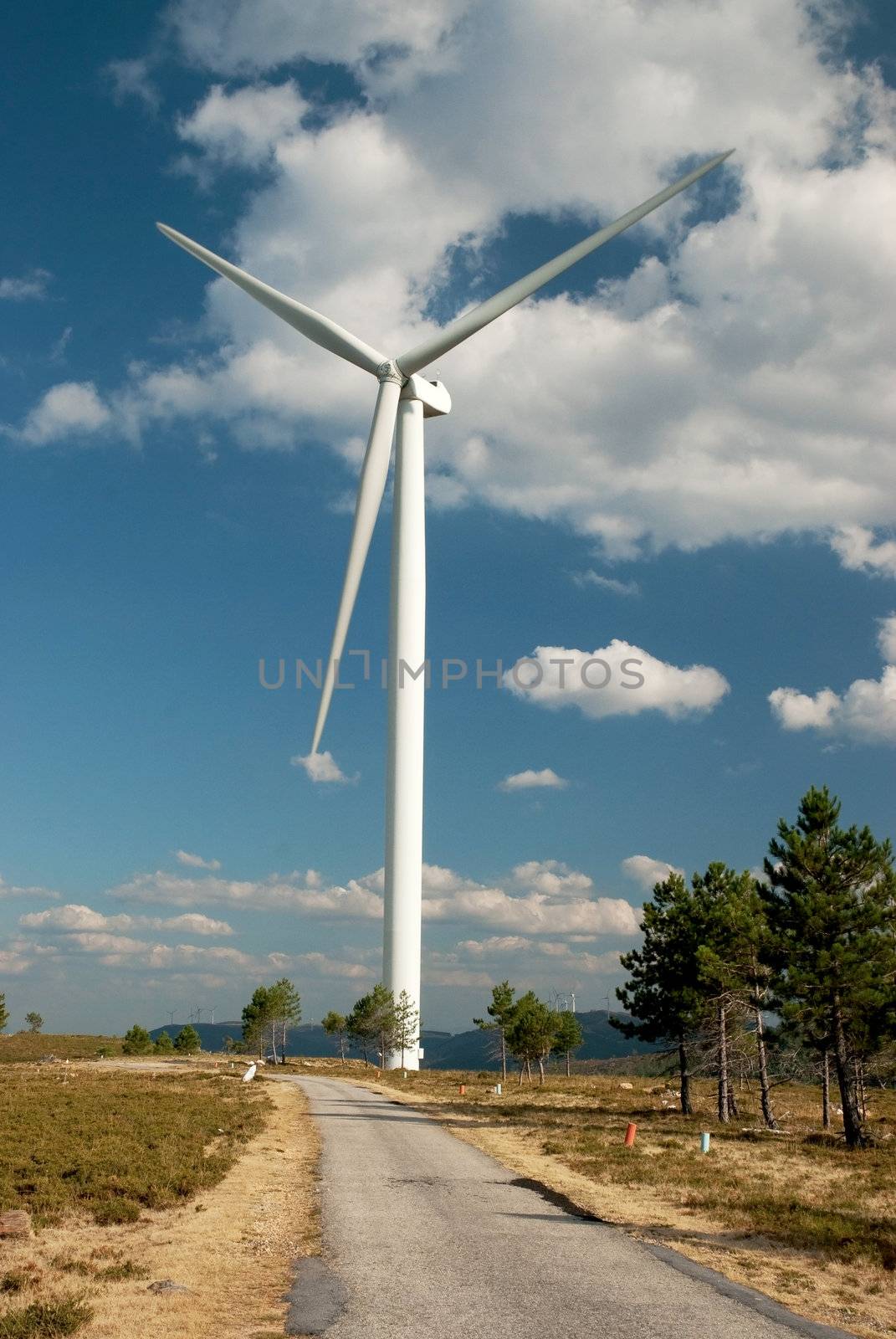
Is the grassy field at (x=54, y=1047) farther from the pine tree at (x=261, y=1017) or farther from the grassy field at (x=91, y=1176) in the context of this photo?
the grassy field at (x=91, y=1176)

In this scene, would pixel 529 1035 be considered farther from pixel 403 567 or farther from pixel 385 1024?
pixel 403 567

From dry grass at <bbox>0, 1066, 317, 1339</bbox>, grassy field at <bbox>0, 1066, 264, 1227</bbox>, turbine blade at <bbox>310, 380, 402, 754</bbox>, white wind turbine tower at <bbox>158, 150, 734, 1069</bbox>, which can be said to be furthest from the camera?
white wind turbine tower at <bbox>158, 150, 734, 1069</bbox>

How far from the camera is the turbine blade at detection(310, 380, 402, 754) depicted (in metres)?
68.9

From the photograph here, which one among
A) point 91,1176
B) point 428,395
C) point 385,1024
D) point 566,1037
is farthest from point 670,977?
point 566,1037

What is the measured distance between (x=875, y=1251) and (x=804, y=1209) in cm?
563

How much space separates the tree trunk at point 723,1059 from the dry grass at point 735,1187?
1.06 meters

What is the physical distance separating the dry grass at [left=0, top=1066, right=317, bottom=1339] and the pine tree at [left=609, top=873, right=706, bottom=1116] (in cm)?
3068

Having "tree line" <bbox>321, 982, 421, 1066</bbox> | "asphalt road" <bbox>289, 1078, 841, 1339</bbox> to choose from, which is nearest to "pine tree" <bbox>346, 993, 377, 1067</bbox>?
"tree line" <bbox>321, 982, 421, 1066</bbox>

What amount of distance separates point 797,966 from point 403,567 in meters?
55.3

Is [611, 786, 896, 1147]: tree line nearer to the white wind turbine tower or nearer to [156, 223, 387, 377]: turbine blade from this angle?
the white wind turbine tower

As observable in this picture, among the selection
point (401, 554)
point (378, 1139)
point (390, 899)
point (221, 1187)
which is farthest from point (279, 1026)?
point (221, 1187)

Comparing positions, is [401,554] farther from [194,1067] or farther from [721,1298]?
[721,1298]

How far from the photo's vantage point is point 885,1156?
4153cm

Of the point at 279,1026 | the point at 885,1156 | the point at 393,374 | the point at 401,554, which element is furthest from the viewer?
the point at 279,1026
